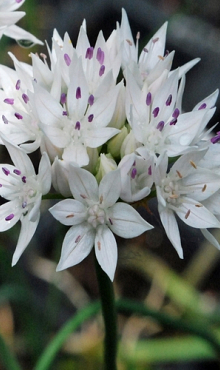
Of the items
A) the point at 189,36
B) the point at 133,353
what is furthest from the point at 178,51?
the point at 133,353

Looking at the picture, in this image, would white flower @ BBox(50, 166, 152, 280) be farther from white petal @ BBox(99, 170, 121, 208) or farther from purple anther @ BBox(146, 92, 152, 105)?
purple anther @ BBox(146, 92, 152, 105)

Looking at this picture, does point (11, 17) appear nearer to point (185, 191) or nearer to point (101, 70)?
point (101, 70)

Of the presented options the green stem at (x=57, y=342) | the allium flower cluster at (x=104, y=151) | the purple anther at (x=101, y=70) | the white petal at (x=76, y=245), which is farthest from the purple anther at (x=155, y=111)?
the green stem at (x=57, y=342)

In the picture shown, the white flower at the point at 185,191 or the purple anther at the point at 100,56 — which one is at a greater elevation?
the purple anther at the point at 100,56

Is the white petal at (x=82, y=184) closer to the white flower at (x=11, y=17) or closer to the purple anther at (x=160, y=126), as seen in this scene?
the purple anther at (x=160, y=126)

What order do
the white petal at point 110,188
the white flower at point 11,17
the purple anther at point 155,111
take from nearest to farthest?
the white petal at point 110,188
the purple anther at point 155,111
the white flower at point 11,17

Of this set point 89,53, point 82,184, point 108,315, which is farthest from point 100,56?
point 108,315

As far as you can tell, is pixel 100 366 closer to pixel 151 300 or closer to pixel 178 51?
pixel 151 300
